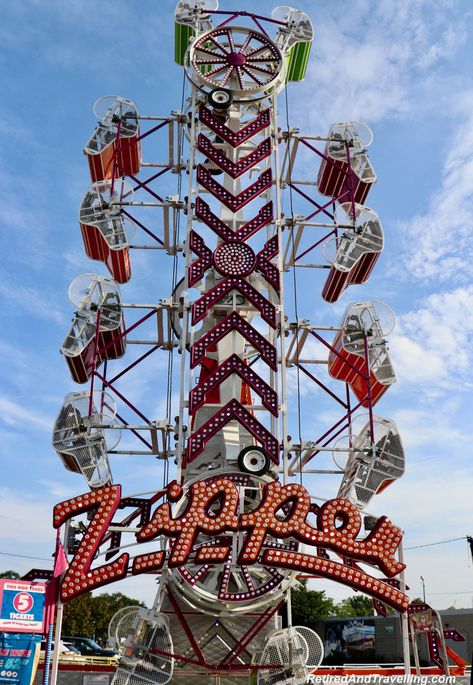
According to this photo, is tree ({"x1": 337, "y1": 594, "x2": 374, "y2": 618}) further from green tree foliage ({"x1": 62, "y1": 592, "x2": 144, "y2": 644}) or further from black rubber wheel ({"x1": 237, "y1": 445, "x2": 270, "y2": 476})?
black rubber wheel ({"x1": 237, "y1": 445, "x2": 270, "y2": 476})

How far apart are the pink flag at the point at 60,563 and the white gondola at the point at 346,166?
56.6ft

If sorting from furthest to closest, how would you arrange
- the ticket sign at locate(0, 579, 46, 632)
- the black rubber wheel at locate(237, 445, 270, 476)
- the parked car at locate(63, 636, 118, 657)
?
the parked car at locate(63, 636, 118, 657) → the black rubber wheel at locate(237, 445, 270, 476) → the ticket sign at locate(0, 579, 46, 632)

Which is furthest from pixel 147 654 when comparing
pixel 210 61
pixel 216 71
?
pixel 210 61

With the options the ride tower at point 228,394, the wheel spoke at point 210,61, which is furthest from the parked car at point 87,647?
the wheel spoke at point 210,61

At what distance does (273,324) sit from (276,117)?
891 centimetres

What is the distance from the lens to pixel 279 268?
24.9 meters

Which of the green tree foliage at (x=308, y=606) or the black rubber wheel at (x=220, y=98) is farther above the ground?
the black rubber wheel at (x=220, y=98)

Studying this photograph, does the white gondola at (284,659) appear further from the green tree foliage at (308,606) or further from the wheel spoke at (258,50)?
the green tree foliage at (308,606)

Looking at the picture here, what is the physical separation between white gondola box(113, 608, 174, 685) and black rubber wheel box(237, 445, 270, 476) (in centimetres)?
451

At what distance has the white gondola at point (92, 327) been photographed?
970 inches

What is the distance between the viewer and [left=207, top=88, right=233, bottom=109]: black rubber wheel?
1067 inches

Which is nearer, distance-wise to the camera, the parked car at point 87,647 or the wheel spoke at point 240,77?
the wheel spoke at point 240,77

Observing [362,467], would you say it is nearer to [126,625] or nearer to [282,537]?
[282,537]

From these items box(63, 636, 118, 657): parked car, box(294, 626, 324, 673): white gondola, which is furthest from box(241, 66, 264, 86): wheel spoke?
box(63, 636, 118, 657): parked car
